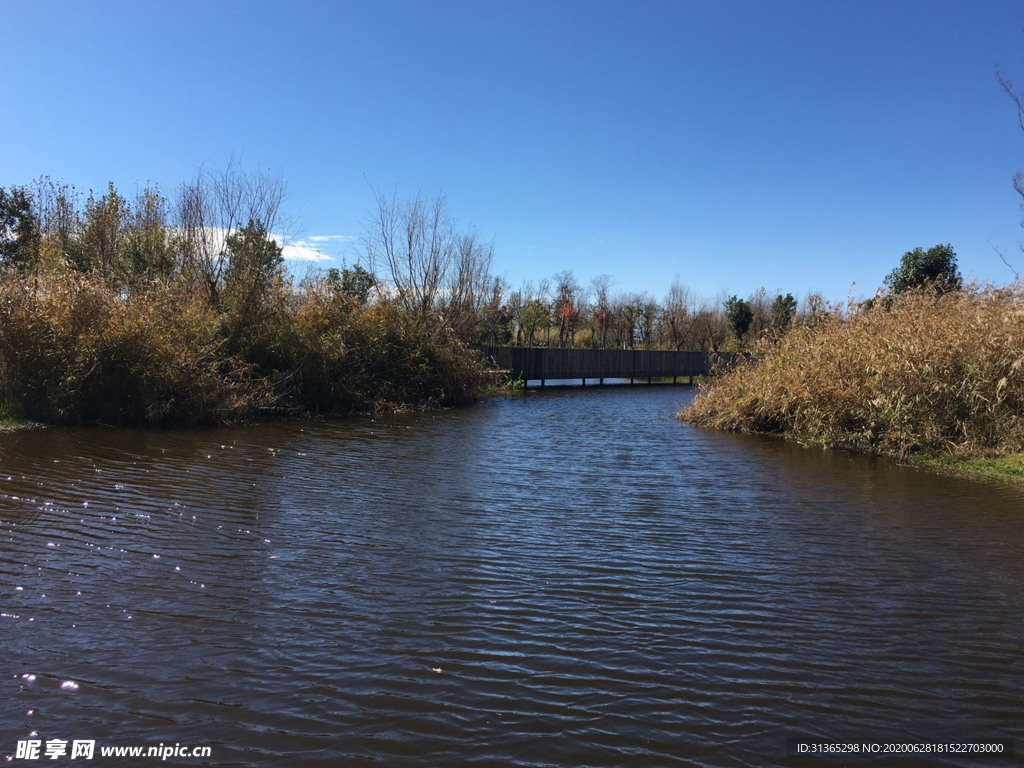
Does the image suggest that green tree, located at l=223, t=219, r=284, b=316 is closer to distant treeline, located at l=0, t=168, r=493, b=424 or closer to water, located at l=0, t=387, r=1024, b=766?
distant treeline, located at l=0, t=168, r=493, b=424

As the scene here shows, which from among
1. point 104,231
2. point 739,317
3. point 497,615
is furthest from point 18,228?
point 739,317

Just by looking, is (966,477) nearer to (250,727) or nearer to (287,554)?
(287,554)

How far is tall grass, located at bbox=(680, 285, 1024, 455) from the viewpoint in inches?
467

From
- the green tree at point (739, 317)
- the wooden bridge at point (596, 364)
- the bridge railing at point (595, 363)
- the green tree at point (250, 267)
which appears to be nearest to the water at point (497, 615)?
the green tree at point (250, 267)

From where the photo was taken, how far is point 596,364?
3806 centimetres

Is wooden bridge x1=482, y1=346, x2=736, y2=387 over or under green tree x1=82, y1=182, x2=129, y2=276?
under

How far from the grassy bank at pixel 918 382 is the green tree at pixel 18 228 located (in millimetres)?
24274

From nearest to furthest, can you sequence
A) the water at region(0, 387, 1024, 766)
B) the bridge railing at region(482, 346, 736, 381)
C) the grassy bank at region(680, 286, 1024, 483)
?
1. the water at region(0, 387, 1024, 766)
2. the grassy bank at region(680, 286, 1024, 483)
3. the bridge railing at region(482, 346, 736, 381)

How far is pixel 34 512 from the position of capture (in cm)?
752

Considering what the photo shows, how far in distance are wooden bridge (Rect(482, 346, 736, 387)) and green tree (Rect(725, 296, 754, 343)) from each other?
2389 mm

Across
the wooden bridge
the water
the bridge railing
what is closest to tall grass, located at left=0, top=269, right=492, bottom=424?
the water

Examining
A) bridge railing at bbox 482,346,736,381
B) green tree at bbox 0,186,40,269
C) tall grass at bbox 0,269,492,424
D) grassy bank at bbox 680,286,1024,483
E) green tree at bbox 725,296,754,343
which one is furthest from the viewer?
green tree at bbox 725,296,754,343

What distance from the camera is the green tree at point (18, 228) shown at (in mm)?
23136

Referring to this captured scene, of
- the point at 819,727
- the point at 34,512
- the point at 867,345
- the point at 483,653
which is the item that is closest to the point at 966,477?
the point at 867,345
